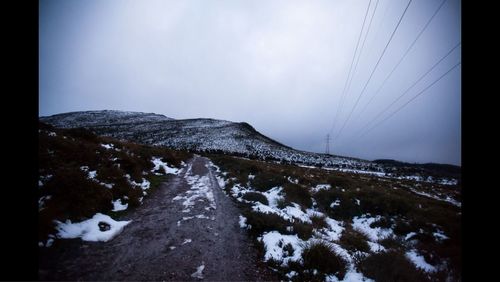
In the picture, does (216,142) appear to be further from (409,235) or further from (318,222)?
(409,235)

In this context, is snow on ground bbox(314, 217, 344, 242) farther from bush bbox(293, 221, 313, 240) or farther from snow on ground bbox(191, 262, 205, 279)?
snow on ground bbox(191, 262, 205, 279)

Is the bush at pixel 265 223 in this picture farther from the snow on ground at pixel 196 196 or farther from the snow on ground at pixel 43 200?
the snow on ground at pixel 43 200

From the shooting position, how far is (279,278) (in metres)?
4.71

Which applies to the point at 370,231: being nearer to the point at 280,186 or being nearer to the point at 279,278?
the point at 280,186

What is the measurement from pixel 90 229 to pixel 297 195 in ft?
30.6

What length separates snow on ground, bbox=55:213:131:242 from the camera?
4858 millimetres

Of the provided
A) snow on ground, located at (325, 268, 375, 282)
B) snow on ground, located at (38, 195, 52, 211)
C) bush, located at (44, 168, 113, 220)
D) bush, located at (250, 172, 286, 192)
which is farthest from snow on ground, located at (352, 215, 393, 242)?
snow on ground, located at (38, 195, 52, 211)

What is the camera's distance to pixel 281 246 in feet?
19.3

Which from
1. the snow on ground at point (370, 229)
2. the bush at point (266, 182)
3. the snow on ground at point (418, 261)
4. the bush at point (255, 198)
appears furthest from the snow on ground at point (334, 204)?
the snow on ground at point (418, 261)

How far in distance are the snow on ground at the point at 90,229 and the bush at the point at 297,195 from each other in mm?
7479

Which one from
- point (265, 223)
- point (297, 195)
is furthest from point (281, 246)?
point (297, 195)
